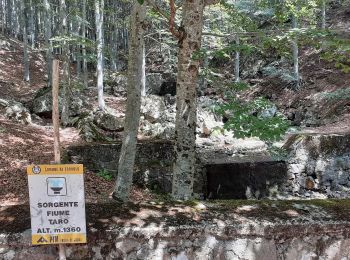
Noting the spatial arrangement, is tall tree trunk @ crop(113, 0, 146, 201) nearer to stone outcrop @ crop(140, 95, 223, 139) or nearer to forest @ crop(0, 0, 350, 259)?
forest @ crop(0, 0, 350, 259)

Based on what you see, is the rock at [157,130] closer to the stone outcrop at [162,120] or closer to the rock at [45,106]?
the stone outcrop at [162,120]

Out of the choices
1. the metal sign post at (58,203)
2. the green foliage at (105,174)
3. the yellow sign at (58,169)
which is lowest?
the green foliage at (105,174)

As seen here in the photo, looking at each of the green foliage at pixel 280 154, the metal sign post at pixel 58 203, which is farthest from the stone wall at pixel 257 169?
the metal sign post at pixel 58 203

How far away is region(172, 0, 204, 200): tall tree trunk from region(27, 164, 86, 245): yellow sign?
6.02 ft

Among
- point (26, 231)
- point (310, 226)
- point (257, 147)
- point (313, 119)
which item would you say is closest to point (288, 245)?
point (310, 226)

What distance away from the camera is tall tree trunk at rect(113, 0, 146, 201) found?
18.0 feet

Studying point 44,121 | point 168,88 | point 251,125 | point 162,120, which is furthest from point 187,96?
point 168,88

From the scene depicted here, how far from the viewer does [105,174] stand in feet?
27.7

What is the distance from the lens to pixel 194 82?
150 inches

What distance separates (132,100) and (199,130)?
7.71 m

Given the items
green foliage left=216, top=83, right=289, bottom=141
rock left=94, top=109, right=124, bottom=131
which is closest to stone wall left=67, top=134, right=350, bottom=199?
rock left=94, top=109, right=124, bottom=131

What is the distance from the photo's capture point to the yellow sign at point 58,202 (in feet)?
7.20

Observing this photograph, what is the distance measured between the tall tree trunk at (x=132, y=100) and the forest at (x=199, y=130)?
2 centimetres

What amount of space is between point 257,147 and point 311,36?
25.2ft
